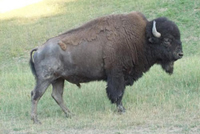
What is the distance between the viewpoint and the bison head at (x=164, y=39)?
31.6 ft

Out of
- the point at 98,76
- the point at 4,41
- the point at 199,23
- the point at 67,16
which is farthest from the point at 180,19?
the point at 98,76

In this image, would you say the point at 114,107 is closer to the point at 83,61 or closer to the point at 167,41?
the point at 83,61

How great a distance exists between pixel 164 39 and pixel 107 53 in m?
1.37

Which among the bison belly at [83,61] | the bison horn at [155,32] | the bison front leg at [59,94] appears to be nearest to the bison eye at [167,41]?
the bison horn at [155,32]

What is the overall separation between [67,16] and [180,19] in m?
7.62

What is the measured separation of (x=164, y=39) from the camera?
972cm

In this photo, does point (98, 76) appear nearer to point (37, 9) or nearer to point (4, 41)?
point (4, 41)

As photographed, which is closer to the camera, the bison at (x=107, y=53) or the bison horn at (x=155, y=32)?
the bison at (x=107, y=53)

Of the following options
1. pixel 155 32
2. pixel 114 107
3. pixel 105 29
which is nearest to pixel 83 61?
pixel 105 29

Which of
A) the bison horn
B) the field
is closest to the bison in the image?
the bison horn

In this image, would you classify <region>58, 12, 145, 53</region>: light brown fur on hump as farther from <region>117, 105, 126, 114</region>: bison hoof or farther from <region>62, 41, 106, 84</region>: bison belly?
<region>117, 105, 126, 114</region>: bison hoof

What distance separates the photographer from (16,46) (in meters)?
23.2

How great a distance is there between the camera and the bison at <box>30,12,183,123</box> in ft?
30.6

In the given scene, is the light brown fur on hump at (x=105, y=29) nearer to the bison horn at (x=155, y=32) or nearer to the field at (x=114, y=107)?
the bison horn at (x=155, y=32)
